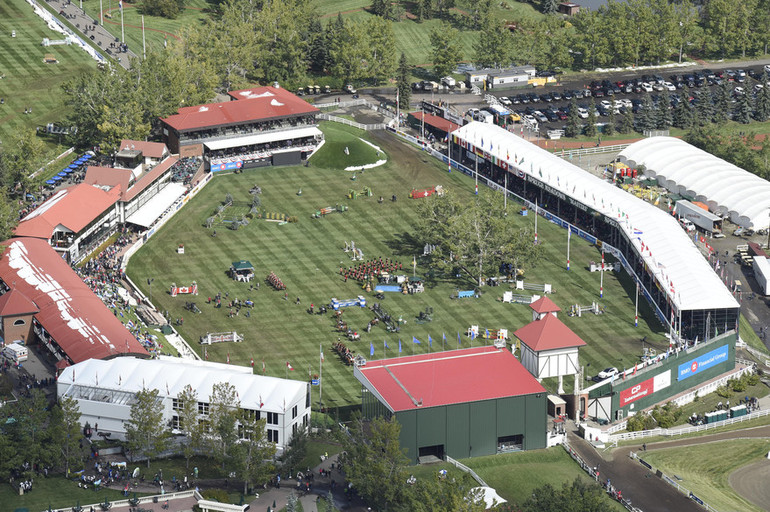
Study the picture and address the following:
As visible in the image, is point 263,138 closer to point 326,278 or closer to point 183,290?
point 326,278

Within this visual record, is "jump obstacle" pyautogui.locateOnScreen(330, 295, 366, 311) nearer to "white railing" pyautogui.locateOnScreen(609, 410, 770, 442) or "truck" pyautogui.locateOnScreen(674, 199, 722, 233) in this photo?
"white railing" pyautogui.locateOnScreen(609, 410, 770, 442)

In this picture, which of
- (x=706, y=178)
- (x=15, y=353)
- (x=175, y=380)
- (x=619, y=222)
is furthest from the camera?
(x=706, y=178)

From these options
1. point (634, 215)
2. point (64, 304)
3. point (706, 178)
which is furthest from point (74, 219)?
point (706, 178)

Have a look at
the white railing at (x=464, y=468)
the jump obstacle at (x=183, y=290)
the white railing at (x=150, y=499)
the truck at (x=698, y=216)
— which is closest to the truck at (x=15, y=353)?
the jump obstacle at (x=183, y=290)

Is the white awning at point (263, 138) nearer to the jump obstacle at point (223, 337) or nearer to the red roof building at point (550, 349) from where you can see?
the jump obstacle at point (223, 337)

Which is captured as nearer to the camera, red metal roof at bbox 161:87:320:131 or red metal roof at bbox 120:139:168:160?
red metal roof at bbox 120:139:168:160

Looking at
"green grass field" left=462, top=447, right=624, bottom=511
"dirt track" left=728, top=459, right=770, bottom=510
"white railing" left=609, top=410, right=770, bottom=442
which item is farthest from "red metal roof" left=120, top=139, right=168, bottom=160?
"dirt track" left=728, top=459, right=770, bottom=510
